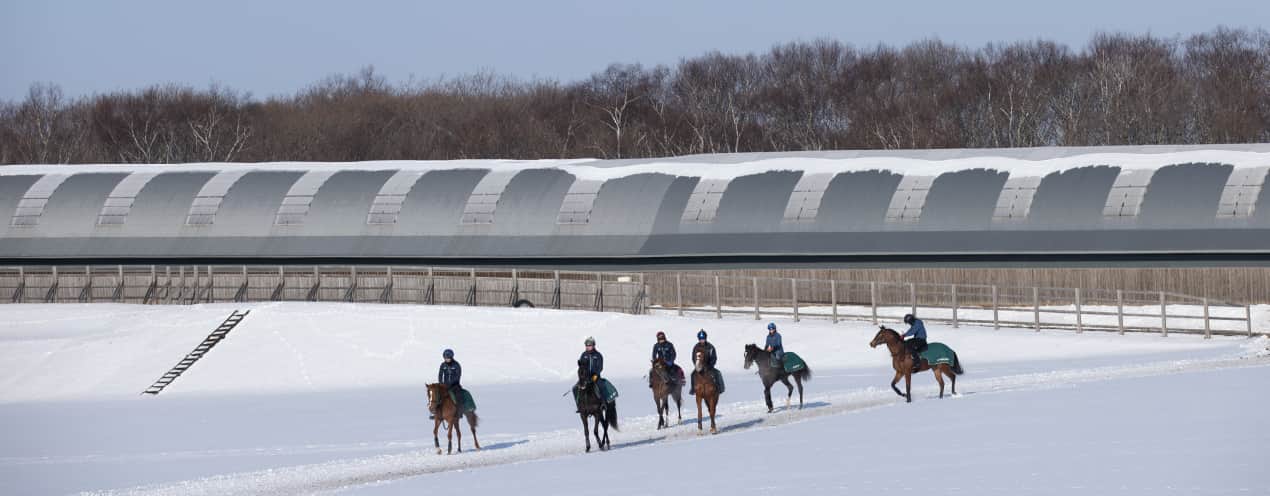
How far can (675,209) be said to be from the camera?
199 ft

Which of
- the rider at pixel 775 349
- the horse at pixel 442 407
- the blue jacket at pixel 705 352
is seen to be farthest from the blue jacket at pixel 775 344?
the horse at pixel 442 407

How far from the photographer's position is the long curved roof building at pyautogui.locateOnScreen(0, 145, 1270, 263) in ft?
183

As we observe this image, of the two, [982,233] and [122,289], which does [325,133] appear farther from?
[982,233]

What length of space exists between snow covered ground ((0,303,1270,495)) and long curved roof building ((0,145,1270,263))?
7.70m

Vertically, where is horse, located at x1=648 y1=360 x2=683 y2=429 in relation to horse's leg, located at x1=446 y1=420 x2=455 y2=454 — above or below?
above

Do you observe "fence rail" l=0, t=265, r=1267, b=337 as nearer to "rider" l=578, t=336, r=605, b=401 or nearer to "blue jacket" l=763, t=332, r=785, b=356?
"blue jacket" l=763, t=332, r=785, b=356

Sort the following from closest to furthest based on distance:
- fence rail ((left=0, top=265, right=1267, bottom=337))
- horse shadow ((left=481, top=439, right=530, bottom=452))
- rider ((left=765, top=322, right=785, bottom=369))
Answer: horse shadow ((left=481, top=439, right=530, bottom=452)), rider ((left=765, top=322, right=785, bottom=369)), fence rail ((left=0, top=265, right=1267, bottom=337))

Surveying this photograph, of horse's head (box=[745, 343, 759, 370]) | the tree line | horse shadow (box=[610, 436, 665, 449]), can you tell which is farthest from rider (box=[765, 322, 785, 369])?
the tree line

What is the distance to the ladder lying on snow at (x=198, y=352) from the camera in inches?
1747

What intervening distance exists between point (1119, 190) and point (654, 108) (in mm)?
75423

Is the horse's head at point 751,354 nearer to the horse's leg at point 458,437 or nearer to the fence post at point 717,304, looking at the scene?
the horse's leg at point 458,437

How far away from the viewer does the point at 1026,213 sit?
5688cm

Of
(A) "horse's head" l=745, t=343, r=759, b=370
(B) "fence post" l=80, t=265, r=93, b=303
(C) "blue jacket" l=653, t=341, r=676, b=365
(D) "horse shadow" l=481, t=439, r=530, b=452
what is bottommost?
(D) "horse shadow" l=481, t=439, r=530, b=452

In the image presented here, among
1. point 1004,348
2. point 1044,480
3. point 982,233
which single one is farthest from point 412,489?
point 982,233
